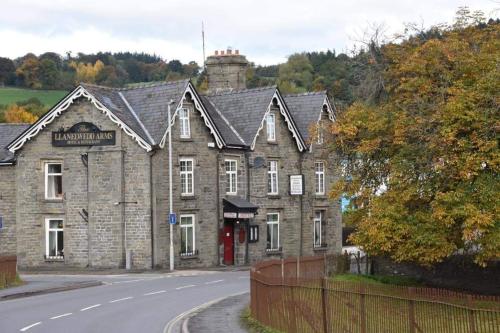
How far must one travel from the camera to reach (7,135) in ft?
168

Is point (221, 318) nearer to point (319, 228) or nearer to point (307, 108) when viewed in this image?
point (319, 228)

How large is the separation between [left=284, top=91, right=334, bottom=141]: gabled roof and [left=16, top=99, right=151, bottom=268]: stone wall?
42.4 ft

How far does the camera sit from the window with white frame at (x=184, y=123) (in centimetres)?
4566

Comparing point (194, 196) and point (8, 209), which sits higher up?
point (194, 196)

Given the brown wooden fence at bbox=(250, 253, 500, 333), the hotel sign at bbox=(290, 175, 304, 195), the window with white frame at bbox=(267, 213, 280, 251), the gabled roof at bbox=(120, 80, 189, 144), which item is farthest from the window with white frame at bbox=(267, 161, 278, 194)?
the brown wooden fence at bbox=(250, 253, 500, 333)

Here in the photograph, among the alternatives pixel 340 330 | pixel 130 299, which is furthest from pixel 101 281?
pixel 340 330

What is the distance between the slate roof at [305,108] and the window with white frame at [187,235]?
34.6 feet

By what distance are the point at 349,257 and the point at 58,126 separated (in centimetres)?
1738

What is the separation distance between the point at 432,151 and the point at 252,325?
8.65 m

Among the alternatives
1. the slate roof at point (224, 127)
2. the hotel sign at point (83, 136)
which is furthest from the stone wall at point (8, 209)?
the slate roof at point (224, 127)

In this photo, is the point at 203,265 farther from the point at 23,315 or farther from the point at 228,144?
the point at 23,315

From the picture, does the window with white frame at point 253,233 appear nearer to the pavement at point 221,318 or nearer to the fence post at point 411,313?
the pavement at point 221,318

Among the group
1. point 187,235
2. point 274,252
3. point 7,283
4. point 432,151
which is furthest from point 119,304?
Answer: point 274,252

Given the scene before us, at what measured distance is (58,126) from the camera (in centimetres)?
4572
